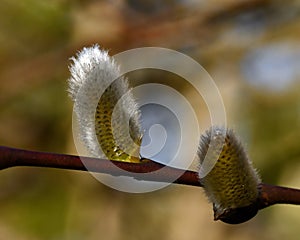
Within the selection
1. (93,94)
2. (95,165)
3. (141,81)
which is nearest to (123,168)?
(95,165)

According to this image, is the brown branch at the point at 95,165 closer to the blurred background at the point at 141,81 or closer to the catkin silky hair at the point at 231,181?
the catkin silky hair at the point at 231,181

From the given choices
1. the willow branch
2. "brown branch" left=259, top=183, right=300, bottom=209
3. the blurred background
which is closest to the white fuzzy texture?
the willow branch

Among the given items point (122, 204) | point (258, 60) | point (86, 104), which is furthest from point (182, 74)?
point (86, 104)

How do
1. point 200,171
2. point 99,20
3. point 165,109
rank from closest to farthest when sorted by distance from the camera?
point 200,171, point 165,109, point 99,20

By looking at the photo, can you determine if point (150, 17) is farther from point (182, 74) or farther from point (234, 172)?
point (234, 172)

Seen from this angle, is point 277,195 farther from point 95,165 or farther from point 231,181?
point 95,165

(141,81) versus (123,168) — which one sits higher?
(141,81)

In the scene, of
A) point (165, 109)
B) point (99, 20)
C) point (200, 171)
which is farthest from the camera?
point (99, 20)
